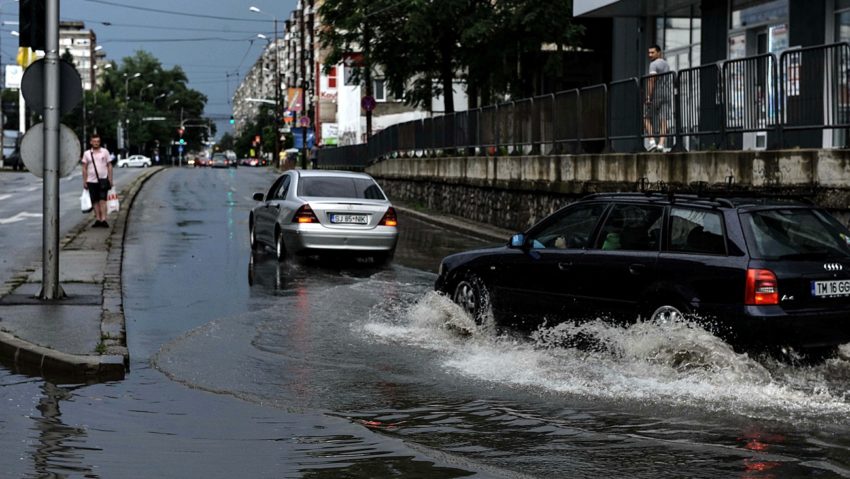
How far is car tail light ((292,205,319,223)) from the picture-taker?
60.2 feet

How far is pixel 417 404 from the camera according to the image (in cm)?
825

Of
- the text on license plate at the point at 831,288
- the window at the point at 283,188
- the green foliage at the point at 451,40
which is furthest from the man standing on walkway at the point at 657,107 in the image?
the green foliage at the point at 451,40

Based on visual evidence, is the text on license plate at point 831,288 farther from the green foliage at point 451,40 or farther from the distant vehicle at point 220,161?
the distant vehicle at point 220,161

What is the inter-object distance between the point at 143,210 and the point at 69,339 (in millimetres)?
22246

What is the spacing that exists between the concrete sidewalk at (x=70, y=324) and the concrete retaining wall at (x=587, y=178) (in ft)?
16.9

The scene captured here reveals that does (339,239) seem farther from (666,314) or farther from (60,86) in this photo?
(666,314)

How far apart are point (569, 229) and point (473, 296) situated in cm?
136

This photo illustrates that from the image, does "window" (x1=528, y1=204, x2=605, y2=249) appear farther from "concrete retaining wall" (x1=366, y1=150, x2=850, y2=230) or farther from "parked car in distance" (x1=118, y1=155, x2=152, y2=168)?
"parked car in distance" (x1=118, y1=155, x2=152, y2=168)

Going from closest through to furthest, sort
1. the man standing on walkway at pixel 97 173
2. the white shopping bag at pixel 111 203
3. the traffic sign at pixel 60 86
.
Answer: the traffic sign at pixel 60 86
the man standing on walkway at pixel 97 173
the white shopping bag at pixel 111 203

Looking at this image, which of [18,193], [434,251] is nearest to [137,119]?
[18,193]

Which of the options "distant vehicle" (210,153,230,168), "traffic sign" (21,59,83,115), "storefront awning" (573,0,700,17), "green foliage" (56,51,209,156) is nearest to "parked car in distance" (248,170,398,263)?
"traffic sign" (21,59,83,115)

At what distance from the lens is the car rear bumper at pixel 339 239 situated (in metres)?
18.3

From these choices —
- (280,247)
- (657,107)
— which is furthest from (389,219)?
(657,107)

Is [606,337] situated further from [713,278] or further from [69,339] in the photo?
[69,339]
